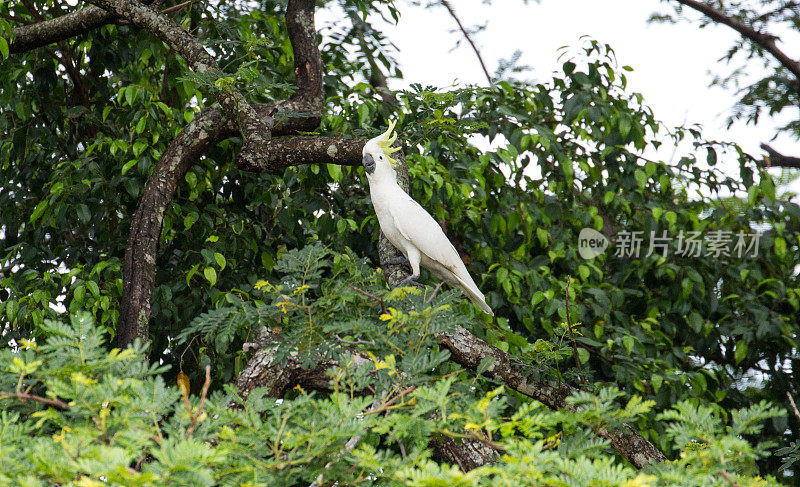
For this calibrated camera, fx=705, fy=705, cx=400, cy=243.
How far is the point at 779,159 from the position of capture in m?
2.59

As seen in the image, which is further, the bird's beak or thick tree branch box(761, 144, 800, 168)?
thick tree branch box(761, 144, 800, 168)

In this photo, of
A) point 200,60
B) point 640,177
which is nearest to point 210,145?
point 200,60

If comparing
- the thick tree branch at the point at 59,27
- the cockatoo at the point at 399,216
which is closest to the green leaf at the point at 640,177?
the cockatoo at the point at 399,216

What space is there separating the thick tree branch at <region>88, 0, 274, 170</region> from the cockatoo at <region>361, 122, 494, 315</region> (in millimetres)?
345

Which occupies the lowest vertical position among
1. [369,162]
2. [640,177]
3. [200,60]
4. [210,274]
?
[210,274]

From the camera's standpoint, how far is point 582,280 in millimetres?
2910

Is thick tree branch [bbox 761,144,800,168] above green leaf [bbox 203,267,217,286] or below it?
above

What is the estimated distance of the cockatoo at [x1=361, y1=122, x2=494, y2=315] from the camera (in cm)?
197

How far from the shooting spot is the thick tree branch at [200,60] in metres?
2.09

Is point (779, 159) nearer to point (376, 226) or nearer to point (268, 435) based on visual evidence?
point (376, 226)

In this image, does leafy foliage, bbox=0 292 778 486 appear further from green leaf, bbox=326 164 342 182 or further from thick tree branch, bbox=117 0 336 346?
green leaf, bbox=326 164 342 182

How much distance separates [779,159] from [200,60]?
2063 mm

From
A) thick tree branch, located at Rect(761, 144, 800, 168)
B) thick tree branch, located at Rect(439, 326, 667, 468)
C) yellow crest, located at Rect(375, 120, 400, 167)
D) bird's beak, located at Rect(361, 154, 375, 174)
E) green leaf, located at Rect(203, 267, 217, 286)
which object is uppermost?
thick tree branch, located at Rect(761, 144, 800, 168)

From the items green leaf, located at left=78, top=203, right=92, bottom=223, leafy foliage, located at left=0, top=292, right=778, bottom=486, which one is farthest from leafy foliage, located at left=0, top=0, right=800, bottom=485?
leafy foliage, located at left=0, top=292, right=778, bottom=486
